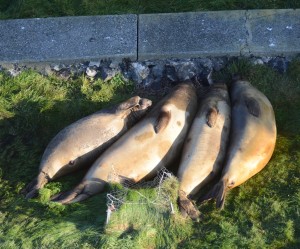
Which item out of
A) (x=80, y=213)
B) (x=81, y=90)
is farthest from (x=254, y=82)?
(x=80, y=213)

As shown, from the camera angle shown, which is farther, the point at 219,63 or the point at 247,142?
the point at 219,63

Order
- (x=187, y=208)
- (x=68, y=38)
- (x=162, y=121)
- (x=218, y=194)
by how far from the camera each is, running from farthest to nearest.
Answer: (x=68, y=38)
(x=162, y=121)
(x=218, y=194)
(x=187, y=208)

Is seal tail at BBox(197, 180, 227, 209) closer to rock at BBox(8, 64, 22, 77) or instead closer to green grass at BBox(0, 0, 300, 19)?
green grass at BBox(0, 0, 300, 19)

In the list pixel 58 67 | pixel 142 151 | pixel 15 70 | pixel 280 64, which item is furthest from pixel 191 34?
pixel 15 70

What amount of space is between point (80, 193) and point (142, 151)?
865 millimetres

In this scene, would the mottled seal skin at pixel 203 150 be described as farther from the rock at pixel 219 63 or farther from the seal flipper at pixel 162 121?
the rock at pixel 219 63

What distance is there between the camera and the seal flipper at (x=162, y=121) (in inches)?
254

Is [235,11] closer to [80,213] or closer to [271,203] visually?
[271,203]

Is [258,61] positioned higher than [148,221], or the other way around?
[258,61]

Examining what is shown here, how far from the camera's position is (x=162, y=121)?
6477 mm

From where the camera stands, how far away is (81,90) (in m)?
7.34

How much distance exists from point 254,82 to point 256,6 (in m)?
1.33

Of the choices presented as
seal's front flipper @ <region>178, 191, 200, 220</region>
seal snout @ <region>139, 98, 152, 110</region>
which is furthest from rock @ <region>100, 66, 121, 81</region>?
seal's front flipper @ <region>178, 191, 200, 220</region>

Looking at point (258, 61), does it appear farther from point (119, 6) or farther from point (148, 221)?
point (148, 221)
